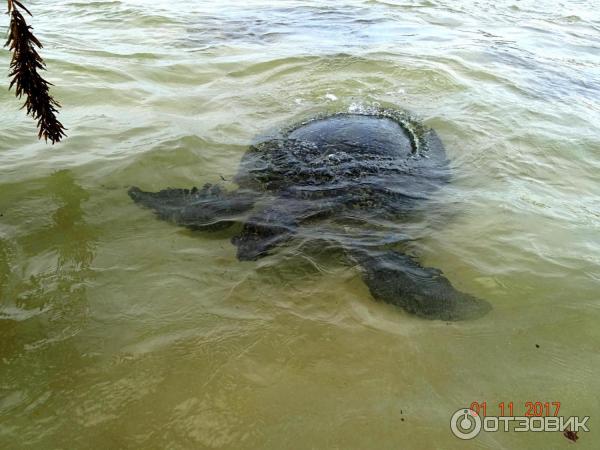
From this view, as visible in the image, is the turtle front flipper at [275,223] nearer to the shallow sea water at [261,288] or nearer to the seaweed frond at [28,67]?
the shallow sea water at [261,288]

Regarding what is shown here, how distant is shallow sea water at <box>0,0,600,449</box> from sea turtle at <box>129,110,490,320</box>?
15 centimetres

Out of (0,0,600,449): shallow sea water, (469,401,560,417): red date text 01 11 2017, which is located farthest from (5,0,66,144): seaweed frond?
(469,401,560,417): red date text 01 11 2017

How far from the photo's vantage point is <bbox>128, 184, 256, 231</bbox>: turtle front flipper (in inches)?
148

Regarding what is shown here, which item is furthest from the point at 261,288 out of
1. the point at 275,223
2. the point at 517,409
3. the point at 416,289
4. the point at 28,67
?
the point at 28,67

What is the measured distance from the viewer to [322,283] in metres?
3.21

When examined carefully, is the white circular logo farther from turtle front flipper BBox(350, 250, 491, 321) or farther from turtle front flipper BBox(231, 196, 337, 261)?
turtle front flipper BBox(231, 196, 337, 261)

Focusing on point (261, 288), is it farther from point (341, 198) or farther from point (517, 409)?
point (517, 409)

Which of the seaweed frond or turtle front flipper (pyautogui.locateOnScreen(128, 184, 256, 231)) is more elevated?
the seaweed frond

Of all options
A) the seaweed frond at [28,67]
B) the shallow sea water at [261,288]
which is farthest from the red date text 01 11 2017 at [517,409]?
the seaweed frond at [28,67]

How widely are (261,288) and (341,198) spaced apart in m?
1.29

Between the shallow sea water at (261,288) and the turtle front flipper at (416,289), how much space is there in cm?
9

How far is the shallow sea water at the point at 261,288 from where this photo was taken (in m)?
2.29

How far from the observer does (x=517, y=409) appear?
2.37 metres

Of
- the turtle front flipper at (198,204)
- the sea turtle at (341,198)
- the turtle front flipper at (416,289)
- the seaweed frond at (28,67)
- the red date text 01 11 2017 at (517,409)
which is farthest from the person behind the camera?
the turtle front flipper at (198,204)
